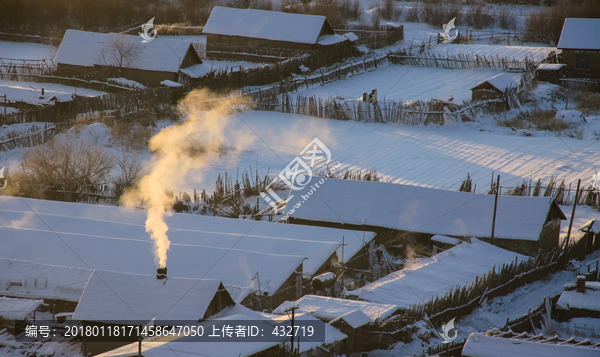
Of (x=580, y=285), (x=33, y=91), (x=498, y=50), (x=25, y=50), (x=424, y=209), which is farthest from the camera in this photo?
(x=25, y=50)

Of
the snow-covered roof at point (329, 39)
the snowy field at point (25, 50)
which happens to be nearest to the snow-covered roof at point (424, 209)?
the snow-covered roof at point (329, 39)

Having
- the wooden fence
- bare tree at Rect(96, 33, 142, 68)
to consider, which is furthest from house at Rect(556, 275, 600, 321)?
bare tree at Rect(96, 33, 142, 68)

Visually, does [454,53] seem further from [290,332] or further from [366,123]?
[290,332]

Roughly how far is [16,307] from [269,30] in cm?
3444

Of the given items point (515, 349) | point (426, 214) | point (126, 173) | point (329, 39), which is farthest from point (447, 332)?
point (329, 39)

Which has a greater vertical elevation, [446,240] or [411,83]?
[411,83]

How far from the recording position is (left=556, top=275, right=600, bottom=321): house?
17.1m

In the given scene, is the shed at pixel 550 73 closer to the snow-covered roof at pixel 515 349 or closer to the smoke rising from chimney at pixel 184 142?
the smoke rising from chimney at pixel 184 142

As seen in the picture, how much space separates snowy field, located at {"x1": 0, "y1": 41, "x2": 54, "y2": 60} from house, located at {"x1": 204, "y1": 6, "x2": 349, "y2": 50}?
10.5 m

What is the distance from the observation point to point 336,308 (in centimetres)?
1520

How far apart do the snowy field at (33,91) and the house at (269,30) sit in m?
11.6

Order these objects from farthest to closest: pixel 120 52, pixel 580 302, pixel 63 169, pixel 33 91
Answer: pixel 120 52
pixel 33 91
pixel 63 169
pixel 580 302

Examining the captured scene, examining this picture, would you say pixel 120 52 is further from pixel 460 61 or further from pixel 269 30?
pixel 460 61

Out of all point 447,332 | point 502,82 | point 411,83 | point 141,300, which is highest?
point 502,82
